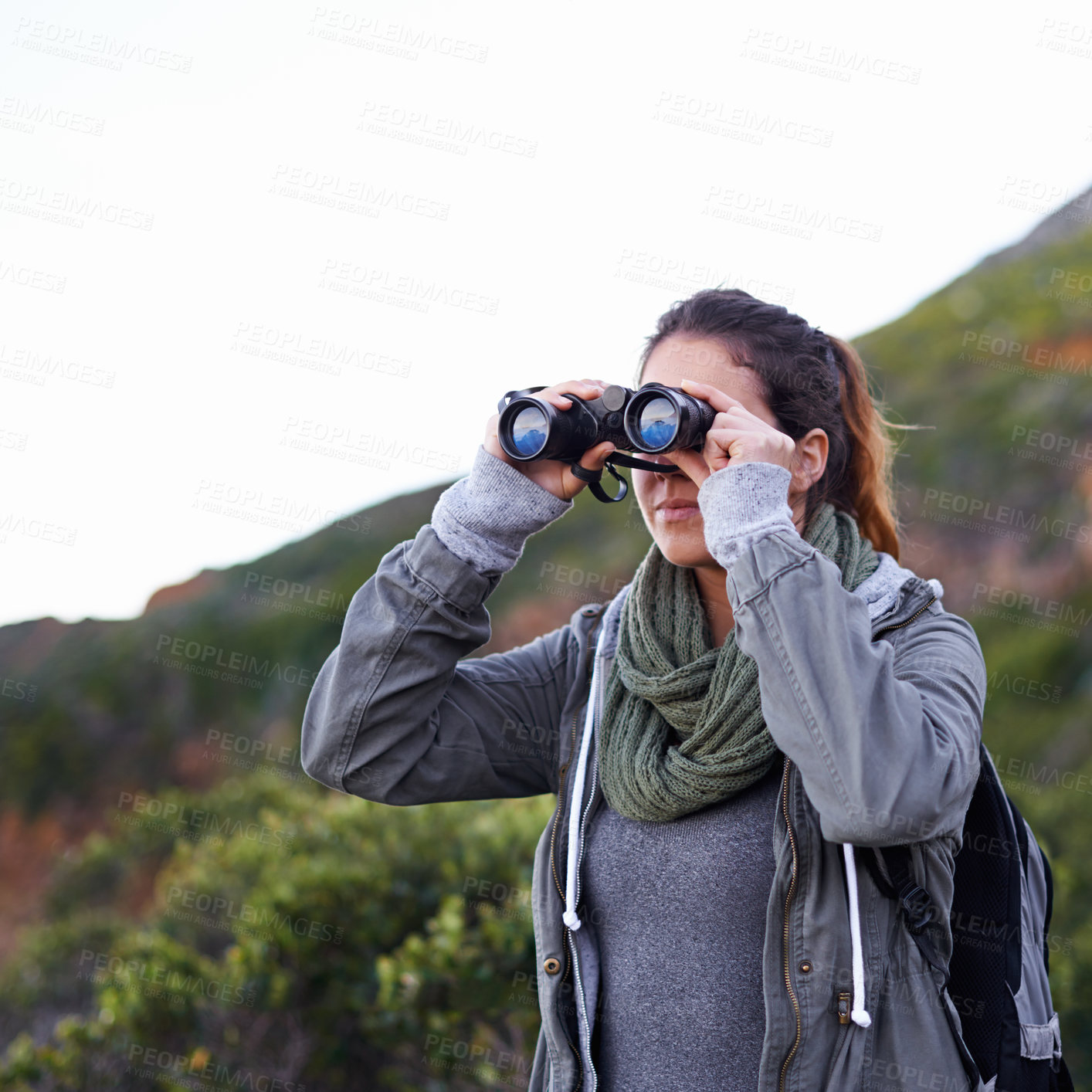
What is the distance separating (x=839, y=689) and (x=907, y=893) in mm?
364

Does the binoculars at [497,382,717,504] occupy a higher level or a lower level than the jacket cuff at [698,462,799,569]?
higher

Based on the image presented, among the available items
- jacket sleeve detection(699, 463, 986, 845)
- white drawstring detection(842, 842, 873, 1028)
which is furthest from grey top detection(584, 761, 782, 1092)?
jacket sleeve detection(699, 463, 986, 845)

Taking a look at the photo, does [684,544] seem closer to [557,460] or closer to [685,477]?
[685,477]

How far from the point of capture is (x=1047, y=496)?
27.0 ft

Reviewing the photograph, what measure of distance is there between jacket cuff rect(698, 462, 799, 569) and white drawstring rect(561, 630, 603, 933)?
456 millimetres

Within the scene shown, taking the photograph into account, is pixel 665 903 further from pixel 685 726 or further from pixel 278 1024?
pixel 278 1024

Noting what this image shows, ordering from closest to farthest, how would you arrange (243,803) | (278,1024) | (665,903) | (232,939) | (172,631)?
(665,903) < (278,1024) < (232,939) < (243,803) < (172,631)

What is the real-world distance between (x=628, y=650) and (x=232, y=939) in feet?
11.2

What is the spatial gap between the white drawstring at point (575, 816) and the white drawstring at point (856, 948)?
0.46 metres

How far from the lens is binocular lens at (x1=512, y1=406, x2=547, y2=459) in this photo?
6.06 feet

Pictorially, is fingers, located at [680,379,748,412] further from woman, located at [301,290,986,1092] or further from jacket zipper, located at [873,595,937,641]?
jacket zipper, located at [873,595,937,641]

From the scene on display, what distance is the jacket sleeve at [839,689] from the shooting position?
4.45 ft

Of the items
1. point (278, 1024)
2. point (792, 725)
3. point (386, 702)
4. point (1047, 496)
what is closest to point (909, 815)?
point (792, 725)

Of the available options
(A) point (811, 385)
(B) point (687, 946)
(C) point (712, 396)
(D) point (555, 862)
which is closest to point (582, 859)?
(D) point (555, 862)
